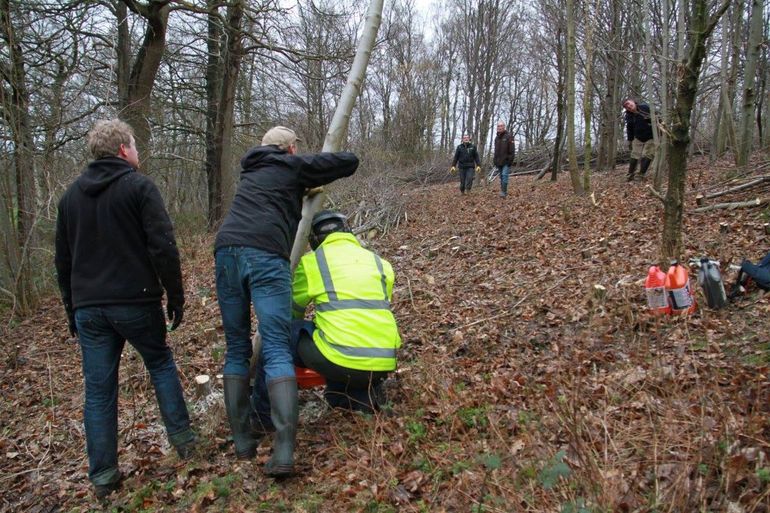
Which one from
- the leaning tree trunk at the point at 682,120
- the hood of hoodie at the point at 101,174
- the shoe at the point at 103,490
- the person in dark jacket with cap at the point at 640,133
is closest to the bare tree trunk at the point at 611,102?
the person in dark jacket with cap at the point at 640,133

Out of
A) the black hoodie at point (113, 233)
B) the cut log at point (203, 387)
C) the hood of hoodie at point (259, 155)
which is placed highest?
the hood of hoodie at point (259, 155)

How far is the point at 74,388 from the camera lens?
5.66 metres

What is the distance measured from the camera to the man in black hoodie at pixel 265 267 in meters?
3.10

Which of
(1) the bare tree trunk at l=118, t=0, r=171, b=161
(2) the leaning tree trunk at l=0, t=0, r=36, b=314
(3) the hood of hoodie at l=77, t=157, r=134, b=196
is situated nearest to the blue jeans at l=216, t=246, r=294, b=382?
(3) the hood of hoodie at l=77, t=157, r=134, b=196

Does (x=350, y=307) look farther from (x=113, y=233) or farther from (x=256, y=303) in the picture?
(x=113, y=233)

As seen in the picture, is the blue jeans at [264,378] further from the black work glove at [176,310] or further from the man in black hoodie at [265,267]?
the black work glove at [176,310]

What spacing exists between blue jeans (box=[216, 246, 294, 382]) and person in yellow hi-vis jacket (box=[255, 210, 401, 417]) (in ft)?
0.72

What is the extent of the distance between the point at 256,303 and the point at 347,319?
565mm

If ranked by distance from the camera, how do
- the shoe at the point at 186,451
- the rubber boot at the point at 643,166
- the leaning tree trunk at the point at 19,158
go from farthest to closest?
1. the rubber boot at the point at 643,166
2. the leaning tree trunk at the point at 19,158
3. the shoe at the point at 186,451

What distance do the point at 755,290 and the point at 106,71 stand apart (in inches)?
437

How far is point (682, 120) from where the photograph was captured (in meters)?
4.52

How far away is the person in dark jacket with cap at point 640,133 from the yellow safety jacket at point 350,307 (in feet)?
28.9

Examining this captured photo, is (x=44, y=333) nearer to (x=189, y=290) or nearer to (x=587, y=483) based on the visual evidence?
(x=189, y=290)

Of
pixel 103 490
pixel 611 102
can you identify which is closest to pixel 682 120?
pixel 103 490
